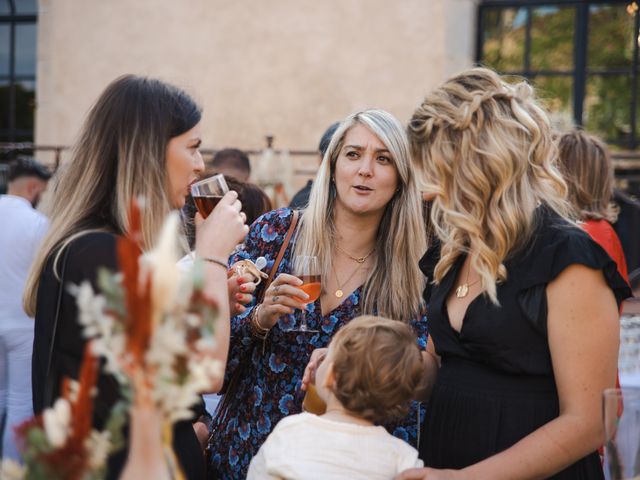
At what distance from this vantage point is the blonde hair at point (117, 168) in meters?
2.24

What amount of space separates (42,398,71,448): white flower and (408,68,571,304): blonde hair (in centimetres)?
129

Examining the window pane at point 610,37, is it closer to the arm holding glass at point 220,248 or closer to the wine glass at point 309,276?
the wine glass at point 309,276

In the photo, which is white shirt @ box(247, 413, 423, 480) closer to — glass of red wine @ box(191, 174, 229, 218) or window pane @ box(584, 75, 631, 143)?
glass of red wine @ box(191, 174, 229, 218)

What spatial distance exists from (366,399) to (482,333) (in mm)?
364

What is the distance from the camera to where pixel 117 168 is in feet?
7.54

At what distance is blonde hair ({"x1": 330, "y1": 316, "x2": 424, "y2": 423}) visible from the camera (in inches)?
88.6

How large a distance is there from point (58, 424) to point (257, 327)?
175cm

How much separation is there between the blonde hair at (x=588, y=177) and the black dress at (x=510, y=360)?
2.47 m

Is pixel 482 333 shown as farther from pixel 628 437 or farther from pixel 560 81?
pixel 560 81

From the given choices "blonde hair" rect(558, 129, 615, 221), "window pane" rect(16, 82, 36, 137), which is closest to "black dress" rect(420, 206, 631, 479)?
"blonde hair" rect(558, 129, 615, 221)

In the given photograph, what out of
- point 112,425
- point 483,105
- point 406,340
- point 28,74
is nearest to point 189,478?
point 406,340

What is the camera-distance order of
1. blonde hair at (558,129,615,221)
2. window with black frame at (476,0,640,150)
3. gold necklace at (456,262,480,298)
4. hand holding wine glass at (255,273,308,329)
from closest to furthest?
1. gold necklace at (456,262,480,298)
2. hand holding wine glass at (255,273,308,329)
3. blonde hair at (558,129,615,221)
4. window with black frame at (476,0,640,150)

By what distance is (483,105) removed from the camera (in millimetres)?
2404

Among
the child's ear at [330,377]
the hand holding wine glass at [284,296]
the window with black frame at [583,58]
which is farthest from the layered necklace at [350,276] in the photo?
the window with black frame at [583,58]
